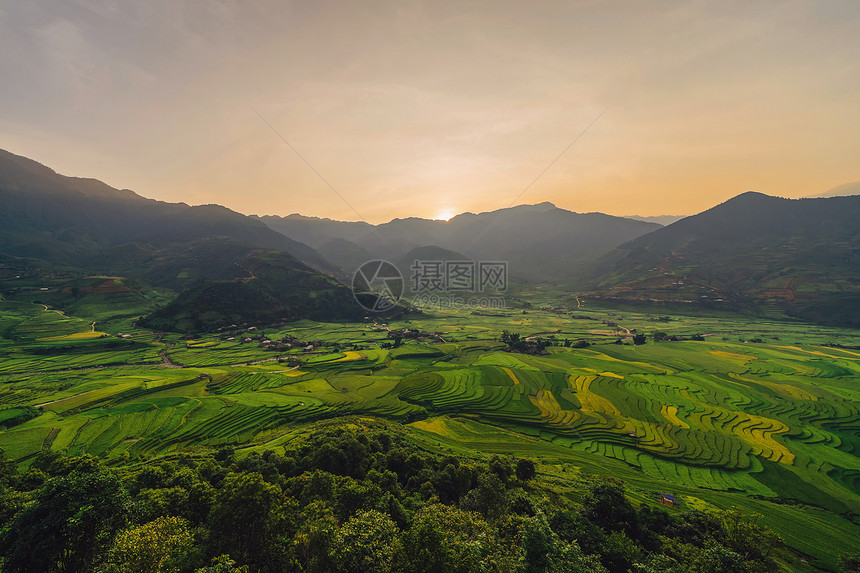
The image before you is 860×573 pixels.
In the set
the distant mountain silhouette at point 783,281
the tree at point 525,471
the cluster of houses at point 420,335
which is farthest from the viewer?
the distant mountain silhouette at point 783,281

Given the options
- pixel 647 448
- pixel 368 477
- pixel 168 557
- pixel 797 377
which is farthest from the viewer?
pixel 797 377

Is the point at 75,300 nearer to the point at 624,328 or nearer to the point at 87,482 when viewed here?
the point at 87,482

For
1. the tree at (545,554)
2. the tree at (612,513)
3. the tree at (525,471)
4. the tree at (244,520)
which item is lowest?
the tree at (525,471)

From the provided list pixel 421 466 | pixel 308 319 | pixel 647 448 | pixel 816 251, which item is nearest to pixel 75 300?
pixel 308 319

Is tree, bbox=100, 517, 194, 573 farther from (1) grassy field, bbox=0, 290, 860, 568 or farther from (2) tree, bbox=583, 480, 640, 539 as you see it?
(2) tree, bbox=583, 480, 640, 539

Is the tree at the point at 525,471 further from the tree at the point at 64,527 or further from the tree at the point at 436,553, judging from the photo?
the tree at the point at 64,527

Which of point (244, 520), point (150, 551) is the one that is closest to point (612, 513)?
point (244, 520)

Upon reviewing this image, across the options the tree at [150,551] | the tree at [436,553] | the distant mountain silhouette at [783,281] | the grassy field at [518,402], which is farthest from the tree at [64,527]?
the distant mountain silhouette at [783,281]
